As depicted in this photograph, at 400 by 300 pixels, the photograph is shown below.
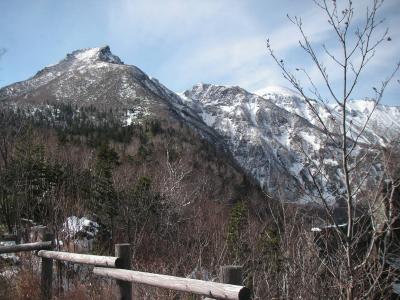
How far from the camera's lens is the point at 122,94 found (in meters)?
168

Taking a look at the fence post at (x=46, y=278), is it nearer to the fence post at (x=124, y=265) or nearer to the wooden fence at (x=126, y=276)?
the wooden fence at (x=126, y=276)

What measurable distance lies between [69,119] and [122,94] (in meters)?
44.6

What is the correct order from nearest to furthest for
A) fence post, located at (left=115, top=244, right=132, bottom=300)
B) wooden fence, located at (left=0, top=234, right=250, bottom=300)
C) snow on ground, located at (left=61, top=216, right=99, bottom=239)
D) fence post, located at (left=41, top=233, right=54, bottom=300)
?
wooden fence, located at (left=0, top=234, right=250, bottom=300)
fence post, located at (left=115, top=244, right=132, bottom=300)
fence post, located at (left=41, top=233, right=54, bottom=300)
snow on ground, located at (left=61, top=216, right=99, bottom=239)

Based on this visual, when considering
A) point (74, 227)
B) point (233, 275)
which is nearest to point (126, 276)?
point (233, 275)

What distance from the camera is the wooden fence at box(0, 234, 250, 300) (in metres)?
3.16

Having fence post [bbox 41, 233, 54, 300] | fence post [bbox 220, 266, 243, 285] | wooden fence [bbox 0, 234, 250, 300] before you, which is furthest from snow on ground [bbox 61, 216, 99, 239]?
fence post [bbox 220, 266, 243, 285]

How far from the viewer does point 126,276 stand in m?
4.29

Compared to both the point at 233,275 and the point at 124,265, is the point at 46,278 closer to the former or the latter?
the point at 124,265

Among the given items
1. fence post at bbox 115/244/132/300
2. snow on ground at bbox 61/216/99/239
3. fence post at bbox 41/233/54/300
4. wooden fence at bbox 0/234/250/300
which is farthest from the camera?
snow on ground at bbox 61/216/99/239

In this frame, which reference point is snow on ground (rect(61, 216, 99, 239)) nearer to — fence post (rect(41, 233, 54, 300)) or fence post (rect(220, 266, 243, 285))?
fence post (rect(41, 233, 54, 300))

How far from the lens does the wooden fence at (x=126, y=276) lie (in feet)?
10.4

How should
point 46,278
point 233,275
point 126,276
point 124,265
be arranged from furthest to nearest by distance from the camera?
point 46,278, point 124,265, point 126,276, point 233,275

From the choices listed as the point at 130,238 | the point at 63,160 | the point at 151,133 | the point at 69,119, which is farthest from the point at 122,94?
the point at 130,238

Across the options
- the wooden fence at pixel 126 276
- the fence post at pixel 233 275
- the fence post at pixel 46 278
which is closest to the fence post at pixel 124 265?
the wooden fence at pixel 126 276
